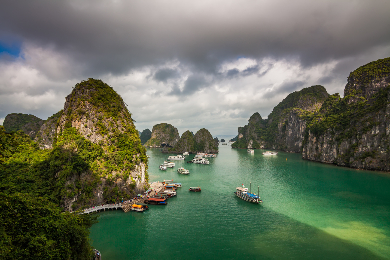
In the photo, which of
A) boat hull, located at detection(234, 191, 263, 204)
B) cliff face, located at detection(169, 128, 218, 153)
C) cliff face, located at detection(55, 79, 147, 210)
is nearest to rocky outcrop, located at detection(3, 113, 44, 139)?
cliff face, located at detection(55, 79, 147, 210)

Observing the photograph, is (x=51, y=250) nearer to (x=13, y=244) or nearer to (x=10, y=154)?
(x=13, y=244)

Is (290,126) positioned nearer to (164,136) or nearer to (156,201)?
(164,136)

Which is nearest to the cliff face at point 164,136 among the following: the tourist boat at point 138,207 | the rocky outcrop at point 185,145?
the rocky outcrop at point 185,145

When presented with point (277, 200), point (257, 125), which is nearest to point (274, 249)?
point (277, 200)

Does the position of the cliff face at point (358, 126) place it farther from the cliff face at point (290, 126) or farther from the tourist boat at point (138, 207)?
the tourist boat at point (138, 207)

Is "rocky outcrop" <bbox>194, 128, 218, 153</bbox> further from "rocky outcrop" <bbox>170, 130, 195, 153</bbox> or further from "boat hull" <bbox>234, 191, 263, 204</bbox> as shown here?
"boat hull" <bbox>234, 191, 263, 204</bbox>

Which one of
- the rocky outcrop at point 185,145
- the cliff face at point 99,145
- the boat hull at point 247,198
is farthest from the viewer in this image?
the rocky outcrop at point 185,145


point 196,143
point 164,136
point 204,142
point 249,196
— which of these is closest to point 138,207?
point 249,196
